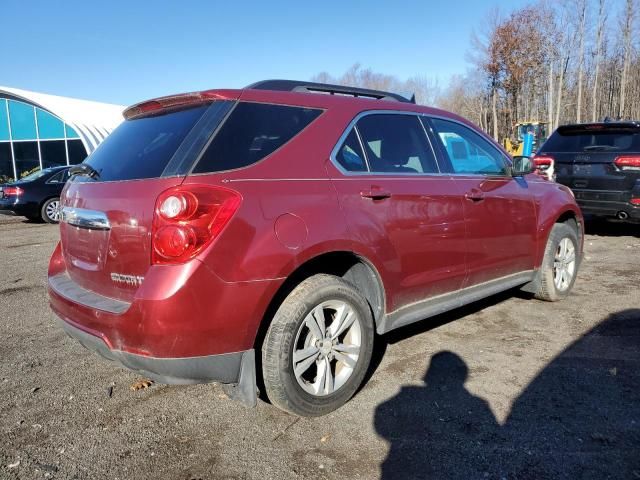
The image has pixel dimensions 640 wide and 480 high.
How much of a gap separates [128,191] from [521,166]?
133 inches

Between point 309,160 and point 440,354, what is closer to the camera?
point 309,160

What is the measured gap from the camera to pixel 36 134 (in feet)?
88.2

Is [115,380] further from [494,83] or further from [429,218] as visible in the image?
[494,83]

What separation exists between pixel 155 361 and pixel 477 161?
3.00m

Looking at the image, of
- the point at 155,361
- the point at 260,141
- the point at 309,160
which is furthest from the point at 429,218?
the point at 155,361

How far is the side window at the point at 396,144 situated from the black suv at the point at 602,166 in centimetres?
526

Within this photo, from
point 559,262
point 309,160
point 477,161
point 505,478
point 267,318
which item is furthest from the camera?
point 559,262

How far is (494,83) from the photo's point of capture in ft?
127

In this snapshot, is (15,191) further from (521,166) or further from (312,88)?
(521,166)

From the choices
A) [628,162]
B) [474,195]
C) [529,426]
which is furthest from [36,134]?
[529,426]

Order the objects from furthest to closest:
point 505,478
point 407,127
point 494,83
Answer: point 494,83, point 407,127, point 505,478

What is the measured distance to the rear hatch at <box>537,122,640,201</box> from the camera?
7516 millimetres

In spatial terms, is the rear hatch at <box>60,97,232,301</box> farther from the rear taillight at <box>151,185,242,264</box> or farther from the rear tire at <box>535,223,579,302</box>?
the rear tire at <box>535,223,579,302</box>

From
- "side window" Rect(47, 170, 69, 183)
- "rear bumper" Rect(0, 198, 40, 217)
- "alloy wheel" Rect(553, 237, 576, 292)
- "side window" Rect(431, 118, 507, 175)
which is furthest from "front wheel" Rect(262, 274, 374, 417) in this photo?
"side window" Rect(47, 170, 69, 183)
